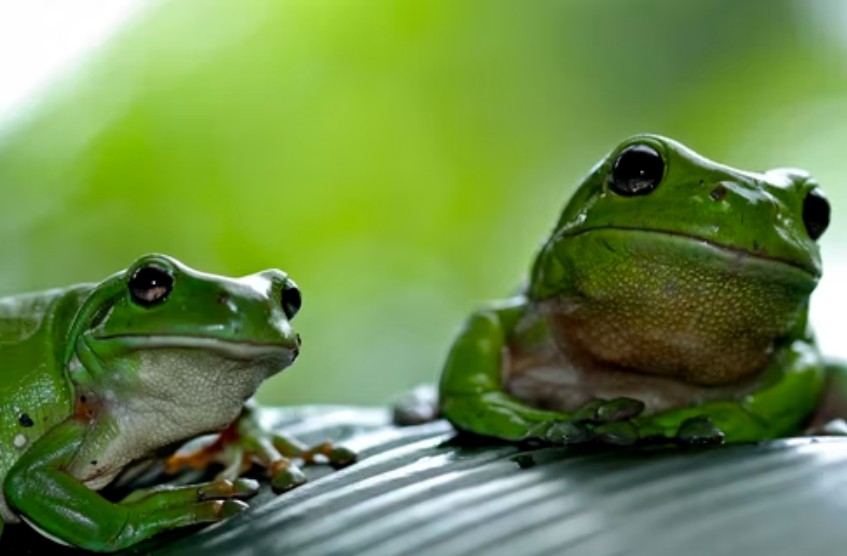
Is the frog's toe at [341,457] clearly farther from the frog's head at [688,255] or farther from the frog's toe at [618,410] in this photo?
the frog's head at [688,255]

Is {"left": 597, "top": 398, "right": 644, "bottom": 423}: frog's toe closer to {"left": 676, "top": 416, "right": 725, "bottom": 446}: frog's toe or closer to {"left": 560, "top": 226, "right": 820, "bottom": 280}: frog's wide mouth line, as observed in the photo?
{"left": 676, "top": 416, "right": 725, "bottom": 446}: frog's toe

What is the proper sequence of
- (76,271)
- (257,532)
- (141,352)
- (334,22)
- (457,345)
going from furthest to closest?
(334,22)
(76,271)
(457,345)
(141,352)
(257,532)

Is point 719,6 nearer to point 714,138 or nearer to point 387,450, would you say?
point 714,138

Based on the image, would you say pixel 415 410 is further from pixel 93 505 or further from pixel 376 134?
pixel 376 134

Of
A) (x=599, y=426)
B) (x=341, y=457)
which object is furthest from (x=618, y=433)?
(x=341, y=457)

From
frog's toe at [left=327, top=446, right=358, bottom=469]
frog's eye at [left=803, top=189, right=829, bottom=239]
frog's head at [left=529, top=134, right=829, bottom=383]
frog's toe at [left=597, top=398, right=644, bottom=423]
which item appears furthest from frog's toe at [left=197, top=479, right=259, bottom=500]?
frog's eye at [left=803, top=189, right=829, bottom=239]

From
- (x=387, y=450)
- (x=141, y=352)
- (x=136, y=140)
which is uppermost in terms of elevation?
(x=136, y=140)

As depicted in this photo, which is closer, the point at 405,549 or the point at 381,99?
the point at 405,549

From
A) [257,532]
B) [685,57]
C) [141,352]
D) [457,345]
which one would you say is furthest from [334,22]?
[257,532]
